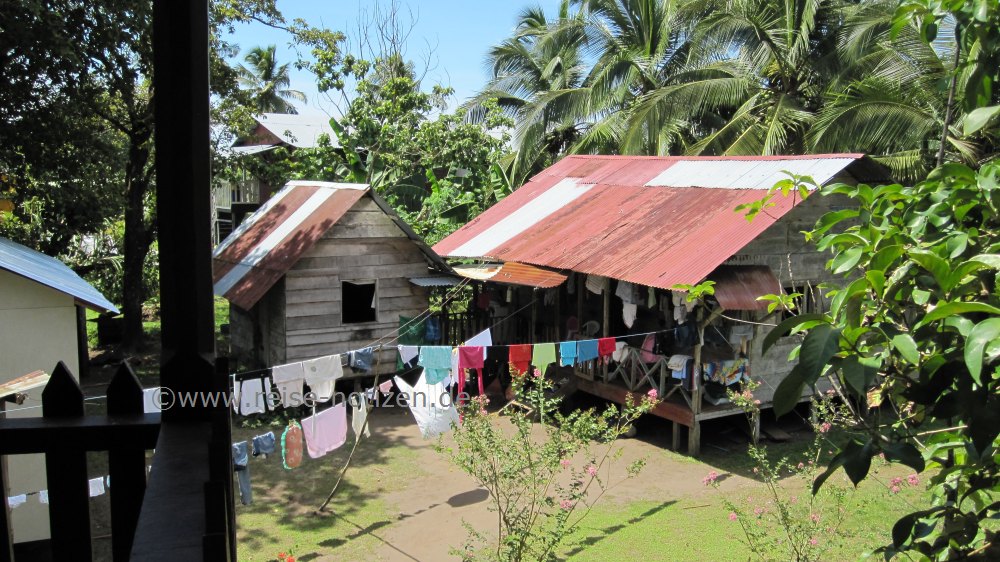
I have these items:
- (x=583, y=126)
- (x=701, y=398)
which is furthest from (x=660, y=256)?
(x=583, y=126)

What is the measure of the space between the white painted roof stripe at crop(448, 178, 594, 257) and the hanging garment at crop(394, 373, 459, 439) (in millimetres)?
4179

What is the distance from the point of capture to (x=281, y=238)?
1449cm

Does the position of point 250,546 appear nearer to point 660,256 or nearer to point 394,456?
point 394,456

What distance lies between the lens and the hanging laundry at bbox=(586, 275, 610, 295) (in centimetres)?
1301

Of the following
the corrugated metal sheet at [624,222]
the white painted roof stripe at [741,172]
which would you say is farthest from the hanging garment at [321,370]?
the white painted roof stripe at [741,172]

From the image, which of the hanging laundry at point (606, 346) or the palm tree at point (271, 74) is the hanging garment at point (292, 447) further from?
the palm tree at point (271, 74)

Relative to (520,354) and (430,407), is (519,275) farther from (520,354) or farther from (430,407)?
(430,407)

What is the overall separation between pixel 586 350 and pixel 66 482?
999 centimetres

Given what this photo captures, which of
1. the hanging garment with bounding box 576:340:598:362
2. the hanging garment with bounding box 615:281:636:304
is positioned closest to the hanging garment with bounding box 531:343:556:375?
the hanging garment with bounding box 576:340:598:362

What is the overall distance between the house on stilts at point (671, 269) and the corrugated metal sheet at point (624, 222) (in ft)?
0.10

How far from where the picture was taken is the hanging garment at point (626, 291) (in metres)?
12.4

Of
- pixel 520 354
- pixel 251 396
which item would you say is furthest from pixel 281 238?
pixel 520 354

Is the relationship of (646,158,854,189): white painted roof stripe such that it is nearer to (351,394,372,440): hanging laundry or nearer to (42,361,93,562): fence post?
(351,394,372,440): hanging laundry

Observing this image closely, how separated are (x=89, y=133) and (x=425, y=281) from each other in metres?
6.21
